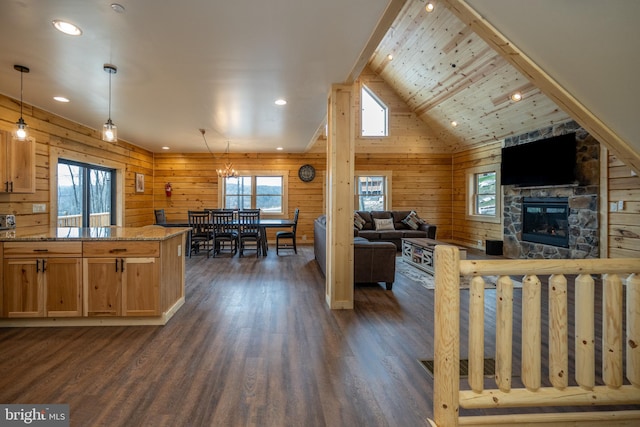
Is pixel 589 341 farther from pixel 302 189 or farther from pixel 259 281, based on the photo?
pixel 302 189

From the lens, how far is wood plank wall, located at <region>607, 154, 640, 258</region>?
4.61m

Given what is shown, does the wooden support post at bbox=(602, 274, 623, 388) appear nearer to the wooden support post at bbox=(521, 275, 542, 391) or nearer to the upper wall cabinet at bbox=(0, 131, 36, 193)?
the wooden support post at bbox=(521, 275, 542, 391)

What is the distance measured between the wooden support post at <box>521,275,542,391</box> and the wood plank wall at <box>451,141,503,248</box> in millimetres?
6438

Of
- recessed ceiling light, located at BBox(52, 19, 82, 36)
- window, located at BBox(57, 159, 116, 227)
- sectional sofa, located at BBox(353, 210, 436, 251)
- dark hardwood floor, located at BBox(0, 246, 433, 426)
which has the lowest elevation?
dark hardwood floor, located at BBox(0, 246, 433, 426)

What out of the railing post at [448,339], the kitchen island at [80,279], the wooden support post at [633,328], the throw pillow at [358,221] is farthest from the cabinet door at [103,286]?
the throw pillow at [358,221]

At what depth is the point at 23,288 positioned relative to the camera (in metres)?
3.03

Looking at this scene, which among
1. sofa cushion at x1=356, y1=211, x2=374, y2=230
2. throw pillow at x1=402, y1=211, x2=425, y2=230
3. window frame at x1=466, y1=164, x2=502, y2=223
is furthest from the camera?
sofa cushion at x1=356, y1=211, x2=374, y2=230

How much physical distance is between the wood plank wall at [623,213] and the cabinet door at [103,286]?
6518mm

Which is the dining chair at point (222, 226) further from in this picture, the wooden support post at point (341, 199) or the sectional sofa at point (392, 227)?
the wooden support post at point (341, 199)

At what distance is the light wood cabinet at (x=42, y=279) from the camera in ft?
Result: 9.88

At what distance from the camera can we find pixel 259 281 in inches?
186

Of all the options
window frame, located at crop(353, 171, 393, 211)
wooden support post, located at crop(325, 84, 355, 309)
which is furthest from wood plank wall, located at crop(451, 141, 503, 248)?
wooden support post, located at crop(325, 84, 355, 309)

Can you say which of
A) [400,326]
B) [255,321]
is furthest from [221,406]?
[400,326]

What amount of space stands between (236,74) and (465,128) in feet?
20.0
